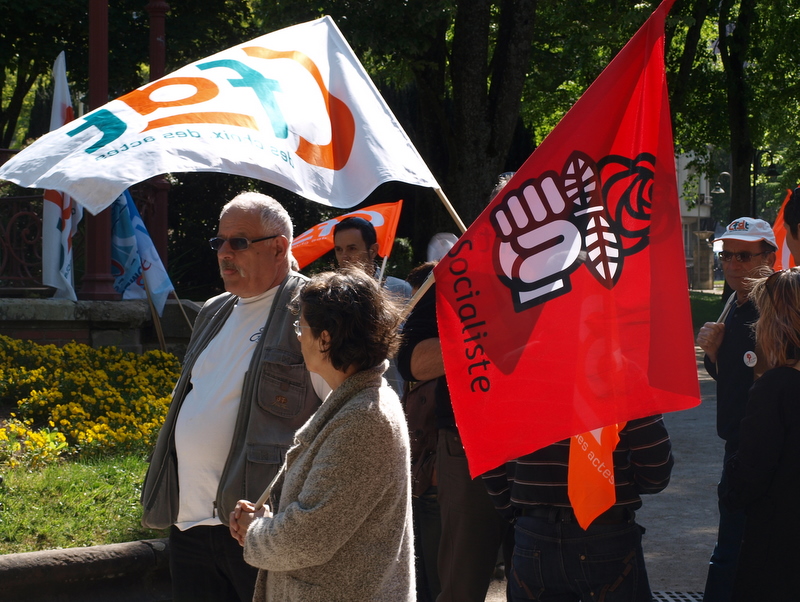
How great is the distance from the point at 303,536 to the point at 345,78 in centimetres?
200

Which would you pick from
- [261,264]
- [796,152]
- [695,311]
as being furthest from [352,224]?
[796,152]

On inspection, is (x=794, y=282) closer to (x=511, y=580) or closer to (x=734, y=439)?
(x=734, y=439)

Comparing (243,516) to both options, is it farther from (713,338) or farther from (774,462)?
(713,338)

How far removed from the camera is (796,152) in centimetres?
2903

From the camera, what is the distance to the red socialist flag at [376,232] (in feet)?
22.5

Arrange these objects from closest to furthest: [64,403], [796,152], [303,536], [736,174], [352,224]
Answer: [303,536] < [352,224] < [64,403] < [736,174] < [796,152]

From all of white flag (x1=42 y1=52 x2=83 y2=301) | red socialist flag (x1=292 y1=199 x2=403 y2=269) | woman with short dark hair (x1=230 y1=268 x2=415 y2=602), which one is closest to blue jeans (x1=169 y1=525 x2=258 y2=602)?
woman with short dark hair (x1=230 y1=268 x2=415 y2=602)

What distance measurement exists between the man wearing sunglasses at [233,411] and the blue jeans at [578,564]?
86cm

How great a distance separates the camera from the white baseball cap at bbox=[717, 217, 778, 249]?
4.48 metres

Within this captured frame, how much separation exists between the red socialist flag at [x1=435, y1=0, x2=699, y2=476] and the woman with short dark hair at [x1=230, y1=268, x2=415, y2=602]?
0.45m

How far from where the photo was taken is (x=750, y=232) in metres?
4.51

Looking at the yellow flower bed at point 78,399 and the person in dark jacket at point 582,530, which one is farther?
the yellow flower bed at point 78,399

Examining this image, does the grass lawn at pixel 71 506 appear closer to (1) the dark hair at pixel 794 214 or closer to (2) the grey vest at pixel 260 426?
(2) the grey vest at pixel 260 426

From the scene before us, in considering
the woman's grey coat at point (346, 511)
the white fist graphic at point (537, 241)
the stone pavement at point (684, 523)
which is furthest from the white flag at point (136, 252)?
the woman's grey coat at point (346, 511)
